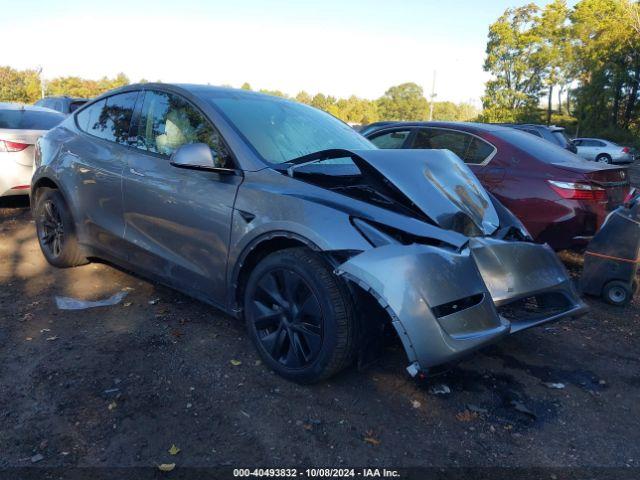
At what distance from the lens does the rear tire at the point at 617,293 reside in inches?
179

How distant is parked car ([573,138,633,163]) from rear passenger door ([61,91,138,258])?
81.3 feet

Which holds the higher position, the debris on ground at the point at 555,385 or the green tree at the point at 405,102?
the green tree at the point at 405,102

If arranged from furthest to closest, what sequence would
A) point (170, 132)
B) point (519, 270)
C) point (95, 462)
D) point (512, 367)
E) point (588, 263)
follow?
→ point (588, 263)
point (170, 132)
point (512, 367)
point (519, 270)
point (95, 462)

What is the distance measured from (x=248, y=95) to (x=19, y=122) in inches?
186

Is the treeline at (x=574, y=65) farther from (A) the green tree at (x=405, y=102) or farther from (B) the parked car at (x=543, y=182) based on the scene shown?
(A) the green tree at (x=405, y=102)

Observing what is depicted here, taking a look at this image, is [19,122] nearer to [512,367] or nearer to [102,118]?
[102,118]

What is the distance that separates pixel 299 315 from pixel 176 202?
119cm

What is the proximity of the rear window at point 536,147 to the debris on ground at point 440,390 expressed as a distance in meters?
3.12

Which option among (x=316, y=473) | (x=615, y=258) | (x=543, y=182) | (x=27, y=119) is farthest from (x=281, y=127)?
(x=27, y=119)

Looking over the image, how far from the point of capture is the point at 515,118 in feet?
160

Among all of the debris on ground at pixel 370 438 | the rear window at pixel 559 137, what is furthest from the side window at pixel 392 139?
the rear window at pixel 559 137

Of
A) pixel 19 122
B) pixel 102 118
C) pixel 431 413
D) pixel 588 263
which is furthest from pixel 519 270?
pixel 19 122

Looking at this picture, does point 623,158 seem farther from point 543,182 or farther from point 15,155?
point 15,155

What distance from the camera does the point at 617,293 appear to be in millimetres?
4613
